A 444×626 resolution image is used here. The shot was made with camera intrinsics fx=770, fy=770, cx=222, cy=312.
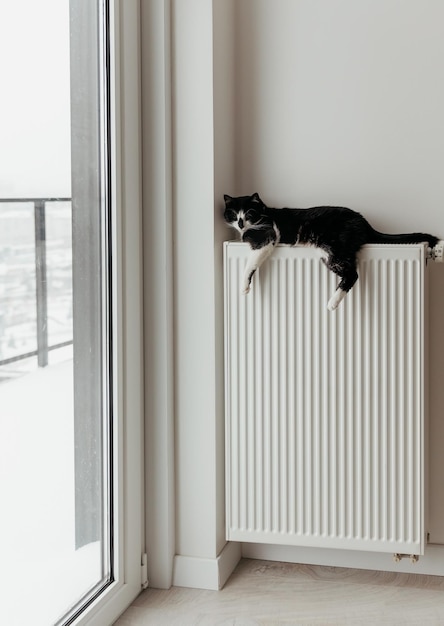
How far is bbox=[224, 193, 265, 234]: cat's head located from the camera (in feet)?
7.19

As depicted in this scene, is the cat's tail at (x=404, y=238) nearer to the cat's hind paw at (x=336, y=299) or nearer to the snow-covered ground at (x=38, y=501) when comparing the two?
the cat's hind paw at (x=336, y=299)

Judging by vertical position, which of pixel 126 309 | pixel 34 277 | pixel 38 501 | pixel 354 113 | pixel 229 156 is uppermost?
pixel 354 113

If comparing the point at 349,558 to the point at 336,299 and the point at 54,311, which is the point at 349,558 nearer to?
the point at 336,299

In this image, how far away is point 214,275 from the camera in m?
2.24

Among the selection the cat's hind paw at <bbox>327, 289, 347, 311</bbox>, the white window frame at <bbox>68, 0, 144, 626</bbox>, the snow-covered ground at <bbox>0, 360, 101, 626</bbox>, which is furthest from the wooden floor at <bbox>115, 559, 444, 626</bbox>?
the cat's hind paw at <bbox>327, 289, 347, 311</bbox>

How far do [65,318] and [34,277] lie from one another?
0.19 metres

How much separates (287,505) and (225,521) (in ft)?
0.77

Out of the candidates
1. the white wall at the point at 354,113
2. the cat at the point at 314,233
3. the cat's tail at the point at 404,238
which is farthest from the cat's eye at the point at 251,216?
the cat's tail at the point at 404,238

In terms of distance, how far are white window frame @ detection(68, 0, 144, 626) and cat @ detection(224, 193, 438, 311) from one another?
311 millimetres

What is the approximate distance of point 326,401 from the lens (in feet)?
7.24

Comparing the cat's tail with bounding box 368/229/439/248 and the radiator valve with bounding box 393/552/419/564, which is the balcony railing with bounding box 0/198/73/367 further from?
the radiator valve with bounding box 393/552/419/564

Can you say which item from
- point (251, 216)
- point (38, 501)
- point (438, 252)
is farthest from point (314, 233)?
point (38, 501)

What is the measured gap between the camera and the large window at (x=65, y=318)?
1610mm

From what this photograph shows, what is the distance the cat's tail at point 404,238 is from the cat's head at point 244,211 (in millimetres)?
331
